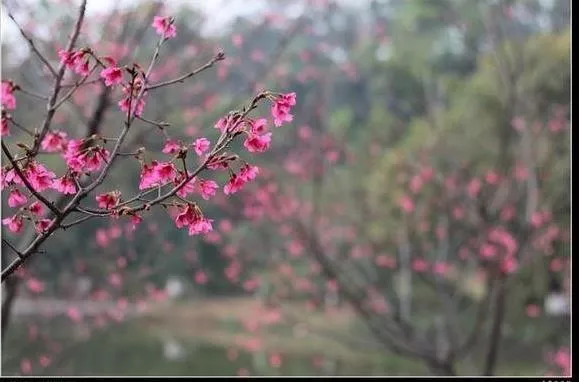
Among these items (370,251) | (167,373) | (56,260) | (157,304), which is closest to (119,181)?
(56,260)

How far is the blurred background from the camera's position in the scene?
2029 mm

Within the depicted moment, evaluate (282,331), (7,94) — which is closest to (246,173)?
(7,94)

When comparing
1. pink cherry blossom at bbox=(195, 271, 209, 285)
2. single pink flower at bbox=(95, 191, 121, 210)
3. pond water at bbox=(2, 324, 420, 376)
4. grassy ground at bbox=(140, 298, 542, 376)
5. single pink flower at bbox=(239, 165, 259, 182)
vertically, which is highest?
pink cherry blossom at bbox=(195, 271, 209, 285)

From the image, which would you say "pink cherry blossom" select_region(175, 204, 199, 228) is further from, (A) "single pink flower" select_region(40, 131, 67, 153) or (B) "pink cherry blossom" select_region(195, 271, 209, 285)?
(B) "pink cherry blossom" select_region(195, 271, 209, 285)

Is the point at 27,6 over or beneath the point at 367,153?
beneath

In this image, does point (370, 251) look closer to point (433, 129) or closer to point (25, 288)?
point (433, 129)

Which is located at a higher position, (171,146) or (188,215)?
(171,146)

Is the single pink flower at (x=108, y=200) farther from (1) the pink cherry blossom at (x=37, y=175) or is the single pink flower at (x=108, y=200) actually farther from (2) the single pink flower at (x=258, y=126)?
(2) the single pink flower at (x=258, y=126)

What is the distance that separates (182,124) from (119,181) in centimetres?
28

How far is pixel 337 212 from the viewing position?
12.7ft

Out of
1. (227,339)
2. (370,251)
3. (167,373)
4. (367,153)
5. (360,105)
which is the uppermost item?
(360,105)

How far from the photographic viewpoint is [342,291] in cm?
206

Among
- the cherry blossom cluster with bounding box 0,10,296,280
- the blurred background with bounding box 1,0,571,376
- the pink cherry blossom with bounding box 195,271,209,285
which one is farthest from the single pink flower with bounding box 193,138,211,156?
the pink cherry blossom with bounding box 195,271,209,285

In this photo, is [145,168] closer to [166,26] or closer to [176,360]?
[166,26]
